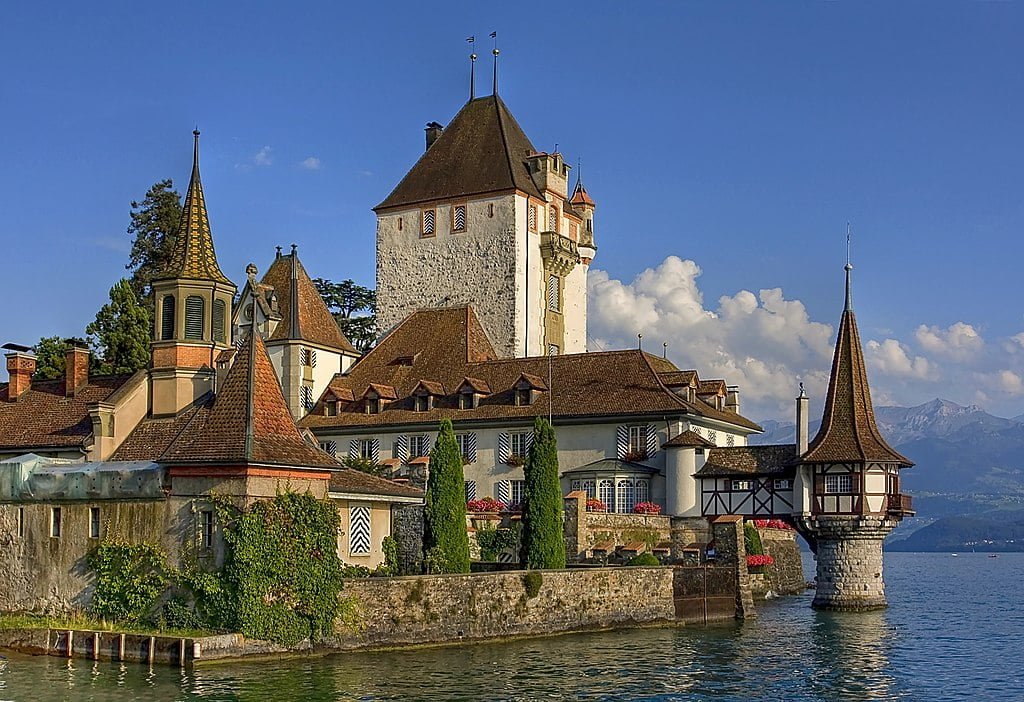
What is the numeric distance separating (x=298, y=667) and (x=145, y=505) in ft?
19.3

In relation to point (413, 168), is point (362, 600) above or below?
below

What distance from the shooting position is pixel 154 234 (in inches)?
3098

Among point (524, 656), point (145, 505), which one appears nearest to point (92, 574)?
point (145, 505)

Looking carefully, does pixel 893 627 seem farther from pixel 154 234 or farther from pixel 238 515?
pixel 154 234

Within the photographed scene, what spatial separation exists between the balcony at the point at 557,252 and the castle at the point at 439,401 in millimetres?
169

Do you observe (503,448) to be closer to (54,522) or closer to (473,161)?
(473,161)

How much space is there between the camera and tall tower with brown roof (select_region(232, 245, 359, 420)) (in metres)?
65.1

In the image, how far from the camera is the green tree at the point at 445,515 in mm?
40125

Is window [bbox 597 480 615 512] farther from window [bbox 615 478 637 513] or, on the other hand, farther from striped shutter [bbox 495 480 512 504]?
striped shutter [bbox 495 480 512 504]

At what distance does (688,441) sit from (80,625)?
27.2 metres

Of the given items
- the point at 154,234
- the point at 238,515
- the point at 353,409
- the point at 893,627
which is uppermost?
the point at 154,234

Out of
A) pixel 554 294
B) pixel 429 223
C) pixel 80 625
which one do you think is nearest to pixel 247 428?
pixel 80 625

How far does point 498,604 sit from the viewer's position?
122ft

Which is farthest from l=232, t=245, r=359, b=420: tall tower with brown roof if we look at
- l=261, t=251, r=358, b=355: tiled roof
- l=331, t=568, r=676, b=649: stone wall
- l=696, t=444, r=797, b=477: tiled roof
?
l=331, t=568, r=676, b=649: stone wall
